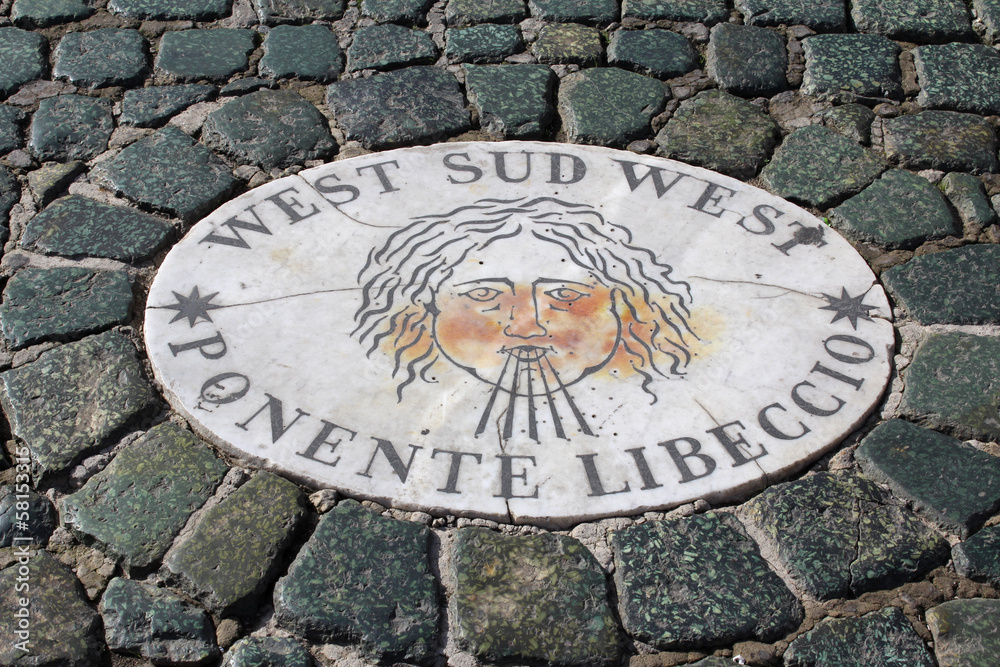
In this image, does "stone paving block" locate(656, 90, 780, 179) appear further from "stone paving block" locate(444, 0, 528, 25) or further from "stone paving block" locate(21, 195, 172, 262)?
"stone paving block" locate(21, 195, 172, 262)

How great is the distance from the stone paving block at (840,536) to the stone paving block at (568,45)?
1.86 metres

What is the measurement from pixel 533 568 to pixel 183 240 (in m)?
1.36

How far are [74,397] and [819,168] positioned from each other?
219cm

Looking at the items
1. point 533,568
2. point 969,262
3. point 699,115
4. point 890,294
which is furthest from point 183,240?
point 969,262

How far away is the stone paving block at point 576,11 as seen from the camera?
3.90 m

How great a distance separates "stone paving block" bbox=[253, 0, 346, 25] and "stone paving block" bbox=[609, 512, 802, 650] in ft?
7.92

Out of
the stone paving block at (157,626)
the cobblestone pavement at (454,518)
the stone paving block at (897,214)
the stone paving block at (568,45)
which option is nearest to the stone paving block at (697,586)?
the cobblestone pavement at (454,518)

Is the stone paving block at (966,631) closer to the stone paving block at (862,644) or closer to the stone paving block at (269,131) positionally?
the stone paving block at (862,644)

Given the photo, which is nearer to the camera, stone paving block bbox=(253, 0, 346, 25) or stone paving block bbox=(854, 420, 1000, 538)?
stone paving block bbox=(854, 420, 1000, 538)

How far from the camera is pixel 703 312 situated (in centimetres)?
273

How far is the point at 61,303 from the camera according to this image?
273 centimetres

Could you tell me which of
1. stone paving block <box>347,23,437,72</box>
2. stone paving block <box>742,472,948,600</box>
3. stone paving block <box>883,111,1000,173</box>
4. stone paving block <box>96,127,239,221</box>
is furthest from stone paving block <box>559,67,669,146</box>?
stone paving block <box>742,472,948,600</box>

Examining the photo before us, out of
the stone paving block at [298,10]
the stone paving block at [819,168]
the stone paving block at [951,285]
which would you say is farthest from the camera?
the stone paving block at [298,10]

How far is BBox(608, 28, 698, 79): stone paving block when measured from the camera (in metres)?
3.68
